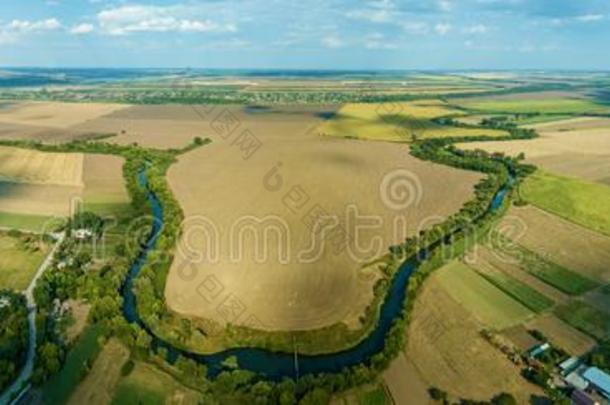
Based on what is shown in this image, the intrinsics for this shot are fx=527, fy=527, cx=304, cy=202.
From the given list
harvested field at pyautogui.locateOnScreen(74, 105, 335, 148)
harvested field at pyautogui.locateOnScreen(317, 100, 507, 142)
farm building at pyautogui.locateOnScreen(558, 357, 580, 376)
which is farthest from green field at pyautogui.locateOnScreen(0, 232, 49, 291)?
harvested field at pyautogui.locateOnScreen(317, 100, 507, 142)

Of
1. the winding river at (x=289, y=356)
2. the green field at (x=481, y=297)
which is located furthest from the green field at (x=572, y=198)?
the winding river at (x=289, y=356)

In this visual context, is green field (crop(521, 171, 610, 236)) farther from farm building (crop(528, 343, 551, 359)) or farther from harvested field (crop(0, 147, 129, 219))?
harvested field (crop(0, 147, 129, 219))

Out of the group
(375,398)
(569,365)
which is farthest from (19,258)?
(569,365)

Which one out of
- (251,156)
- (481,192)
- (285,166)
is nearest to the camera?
(481,192)

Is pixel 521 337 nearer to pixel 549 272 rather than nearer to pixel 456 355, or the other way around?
pixel 456 355

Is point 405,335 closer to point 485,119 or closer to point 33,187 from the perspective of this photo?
point 33,187

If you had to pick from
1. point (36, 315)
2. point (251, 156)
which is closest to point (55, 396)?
point (36, 315)

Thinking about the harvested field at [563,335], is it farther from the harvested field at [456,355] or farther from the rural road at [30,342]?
the rural road at [30,342]
